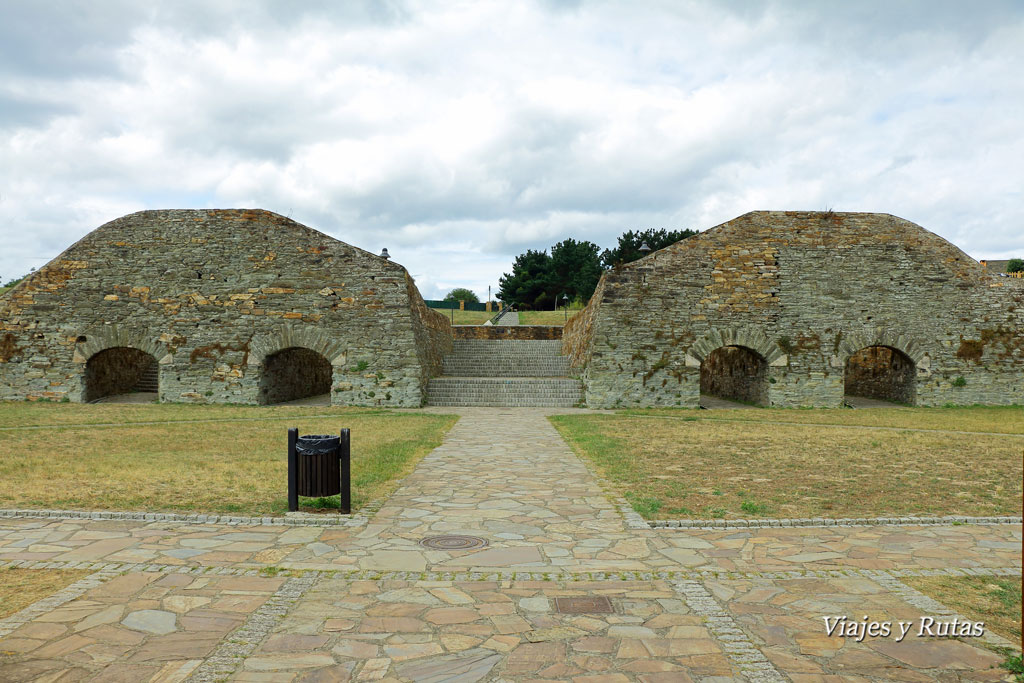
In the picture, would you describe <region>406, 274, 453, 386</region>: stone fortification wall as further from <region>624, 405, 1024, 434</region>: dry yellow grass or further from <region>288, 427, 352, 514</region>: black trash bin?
<region>288, 427, 352, 514</region>: black trash bin

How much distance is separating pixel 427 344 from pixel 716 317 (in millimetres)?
8809

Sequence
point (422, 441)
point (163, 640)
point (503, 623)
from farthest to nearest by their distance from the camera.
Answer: point (422, 441) → point (503, 623) → point (163, 640)

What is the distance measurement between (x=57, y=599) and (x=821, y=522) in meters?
5.90

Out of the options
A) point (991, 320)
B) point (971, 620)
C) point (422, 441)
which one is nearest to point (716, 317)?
point (991, 320)

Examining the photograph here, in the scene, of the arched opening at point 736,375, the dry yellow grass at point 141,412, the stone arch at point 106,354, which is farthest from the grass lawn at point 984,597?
the stone arch at point 106,354

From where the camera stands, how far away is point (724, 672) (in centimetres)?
308

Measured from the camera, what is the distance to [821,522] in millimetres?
5707

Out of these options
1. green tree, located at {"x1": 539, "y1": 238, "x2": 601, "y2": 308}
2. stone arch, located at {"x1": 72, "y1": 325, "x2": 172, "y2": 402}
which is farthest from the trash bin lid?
green tree, located at {"x1": 539, "y1": 238, "x2": 601, "y2": 308}

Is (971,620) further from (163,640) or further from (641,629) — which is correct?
(163,640)

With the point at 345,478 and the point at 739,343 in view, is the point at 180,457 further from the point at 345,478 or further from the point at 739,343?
the point at 739,343

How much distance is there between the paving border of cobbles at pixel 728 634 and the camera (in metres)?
3.09

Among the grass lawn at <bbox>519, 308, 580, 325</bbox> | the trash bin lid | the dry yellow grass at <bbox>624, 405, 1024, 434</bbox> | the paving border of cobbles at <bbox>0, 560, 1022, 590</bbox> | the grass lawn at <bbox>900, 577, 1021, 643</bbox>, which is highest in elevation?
the grass lawn at <bbox>519, 308, 580, 325</bbox>

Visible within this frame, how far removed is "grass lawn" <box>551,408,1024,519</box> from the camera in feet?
20.7

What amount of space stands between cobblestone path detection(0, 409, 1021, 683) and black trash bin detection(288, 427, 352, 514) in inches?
15.8
